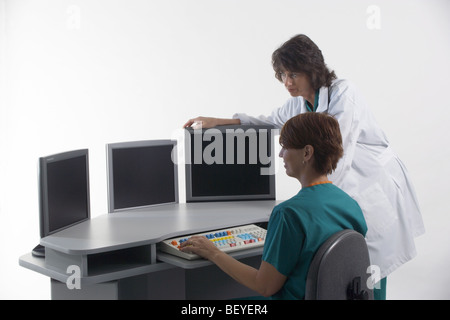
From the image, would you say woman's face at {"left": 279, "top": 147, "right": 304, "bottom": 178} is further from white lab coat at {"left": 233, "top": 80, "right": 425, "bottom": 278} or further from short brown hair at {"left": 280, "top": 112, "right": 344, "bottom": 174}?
white lab coat at {"left": 233, "top": 80, "right": 425, "bottom": 278}

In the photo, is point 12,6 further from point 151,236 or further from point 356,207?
point 356,207

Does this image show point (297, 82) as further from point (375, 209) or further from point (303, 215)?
point (303, 215)

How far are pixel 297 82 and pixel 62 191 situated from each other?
105 centimetres

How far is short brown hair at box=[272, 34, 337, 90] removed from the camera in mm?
2545

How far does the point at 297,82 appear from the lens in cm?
259

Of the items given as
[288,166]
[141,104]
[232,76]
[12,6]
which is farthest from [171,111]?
[288,166]

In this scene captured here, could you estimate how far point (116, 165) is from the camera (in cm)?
272

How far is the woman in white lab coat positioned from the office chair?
668 mm

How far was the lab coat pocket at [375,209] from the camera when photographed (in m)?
2.45

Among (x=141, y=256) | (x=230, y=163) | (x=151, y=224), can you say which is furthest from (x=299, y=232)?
(x=230, y=163)

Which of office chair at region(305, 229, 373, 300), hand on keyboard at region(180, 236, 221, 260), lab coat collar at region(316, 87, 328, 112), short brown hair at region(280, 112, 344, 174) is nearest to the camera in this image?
office chair at region(305, 229, 373, 300)

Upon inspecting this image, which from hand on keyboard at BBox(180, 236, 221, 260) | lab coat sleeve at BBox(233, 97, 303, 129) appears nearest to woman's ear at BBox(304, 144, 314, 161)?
hand on keyboard at BBox(180, 236, 221, 260)
